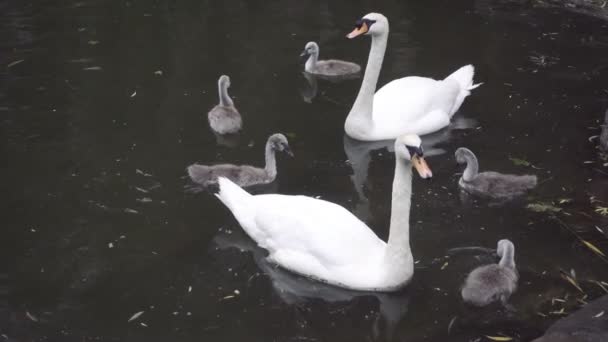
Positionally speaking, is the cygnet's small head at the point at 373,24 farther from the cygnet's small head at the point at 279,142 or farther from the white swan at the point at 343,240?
the white swan at the point at 343,240

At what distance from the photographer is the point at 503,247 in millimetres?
6699

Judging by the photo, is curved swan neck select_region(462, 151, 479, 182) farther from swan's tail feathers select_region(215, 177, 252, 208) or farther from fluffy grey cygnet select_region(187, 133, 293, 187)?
swan's tail feathers select_region(215, 177, 252, 208)

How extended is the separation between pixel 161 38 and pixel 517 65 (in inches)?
210

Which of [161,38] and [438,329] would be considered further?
[161,38]

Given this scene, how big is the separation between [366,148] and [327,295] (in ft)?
9.78

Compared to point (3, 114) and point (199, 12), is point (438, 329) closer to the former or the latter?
point (3, 114)

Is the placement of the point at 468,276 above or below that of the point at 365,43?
above

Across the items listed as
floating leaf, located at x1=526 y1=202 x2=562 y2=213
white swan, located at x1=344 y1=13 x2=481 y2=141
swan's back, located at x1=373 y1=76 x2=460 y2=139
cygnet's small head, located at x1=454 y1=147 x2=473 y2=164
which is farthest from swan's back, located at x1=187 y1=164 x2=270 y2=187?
floating leaf, located at x1=526 y1=202 x2=562 y2=213

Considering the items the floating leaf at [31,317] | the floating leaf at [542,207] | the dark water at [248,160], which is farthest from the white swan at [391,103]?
the floating leaf at [31,317]

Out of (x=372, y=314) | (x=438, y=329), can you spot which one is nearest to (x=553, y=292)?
(x=438, y=329)

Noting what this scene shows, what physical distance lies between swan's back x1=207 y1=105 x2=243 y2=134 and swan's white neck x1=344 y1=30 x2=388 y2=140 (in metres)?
1.33

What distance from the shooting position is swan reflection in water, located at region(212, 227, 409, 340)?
6238 millimetres

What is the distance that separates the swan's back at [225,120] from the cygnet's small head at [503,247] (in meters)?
3.59

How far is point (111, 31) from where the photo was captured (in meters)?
12.2
